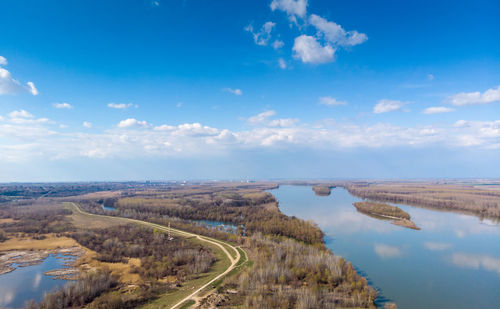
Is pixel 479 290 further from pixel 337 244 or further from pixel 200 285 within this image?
pixel 200 285

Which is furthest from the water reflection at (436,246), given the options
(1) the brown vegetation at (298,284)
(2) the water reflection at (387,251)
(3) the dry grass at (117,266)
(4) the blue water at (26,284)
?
(4) the blue water at (26,284)

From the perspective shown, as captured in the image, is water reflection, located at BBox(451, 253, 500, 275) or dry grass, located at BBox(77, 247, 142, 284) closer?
dry grass, located at BBox(77, 247, 142, 284)

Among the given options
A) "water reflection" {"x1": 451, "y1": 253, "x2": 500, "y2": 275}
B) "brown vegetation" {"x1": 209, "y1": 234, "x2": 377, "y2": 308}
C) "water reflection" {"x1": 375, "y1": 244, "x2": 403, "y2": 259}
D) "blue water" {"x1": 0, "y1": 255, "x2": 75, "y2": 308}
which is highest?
"brown vegetation" {"x1": 209, "y1": 234, "x2": 377, "y2": 308}

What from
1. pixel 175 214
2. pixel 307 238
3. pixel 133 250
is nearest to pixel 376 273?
pixel 307 238

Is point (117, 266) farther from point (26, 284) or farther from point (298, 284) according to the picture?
point (298, 284)

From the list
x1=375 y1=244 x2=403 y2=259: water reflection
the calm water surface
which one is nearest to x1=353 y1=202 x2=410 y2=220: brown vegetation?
the calm water surface

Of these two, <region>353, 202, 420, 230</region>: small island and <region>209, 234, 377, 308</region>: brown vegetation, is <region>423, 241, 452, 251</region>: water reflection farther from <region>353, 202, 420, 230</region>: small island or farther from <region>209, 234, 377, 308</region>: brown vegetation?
<region>209, 234, 377, 308</region>: brown vegetation

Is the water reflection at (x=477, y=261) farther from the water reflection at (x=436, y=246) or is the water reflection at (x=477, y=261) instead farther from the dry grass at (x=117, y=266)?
the dry grass at (x=117, y=266)

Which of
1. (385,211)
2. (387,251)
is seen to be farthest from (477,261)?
(385,211)

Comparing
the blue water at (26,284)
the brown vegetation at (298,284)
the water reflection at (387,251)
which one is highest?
the brown vegetation at (298,284)
